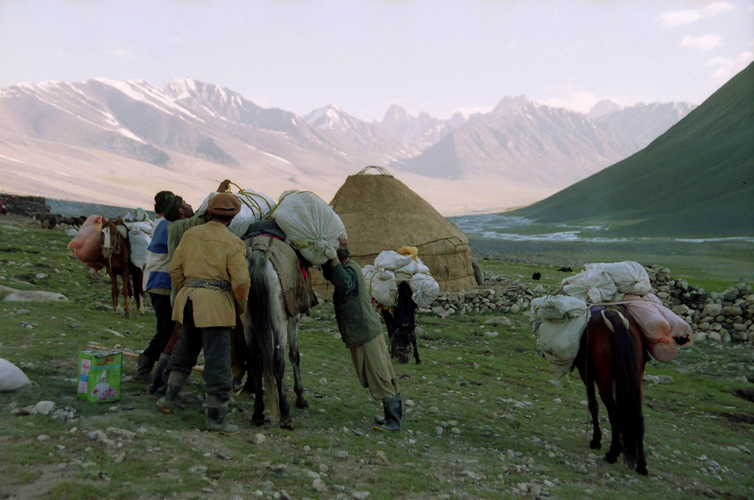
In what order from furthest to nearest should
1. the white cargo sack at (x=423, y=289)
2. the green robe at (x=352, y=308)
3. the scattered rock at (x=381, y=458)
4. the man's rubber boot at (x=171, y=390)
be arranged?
1. the white cargo sack at (x=423, y=289)
2. the green robe at (x=352, y=308)
3. the man's rubber boot at (x=171, y=390)
4. the scattered rock at (x=381, y=458)

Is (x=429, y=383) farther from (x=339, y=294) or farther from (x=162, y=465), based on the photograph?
(x=162, y=465)

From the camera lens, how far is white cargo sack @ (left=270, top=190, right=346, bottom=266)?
5.59 metres

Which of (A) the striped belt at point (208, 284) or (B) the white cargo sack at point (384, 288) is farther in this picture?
(B) the white cargo sack at point (384, 288)

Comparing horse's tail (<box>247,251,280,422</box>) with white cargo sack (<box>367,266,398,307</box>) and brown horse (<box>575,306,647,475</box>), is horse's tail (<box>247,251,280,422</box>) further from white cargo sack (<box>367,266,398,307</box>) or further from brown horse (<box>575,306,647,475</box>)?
white cargo sack (<box>367,266,398,307</box>)

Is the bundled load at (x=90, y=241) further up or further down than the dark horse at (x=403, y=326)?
further up

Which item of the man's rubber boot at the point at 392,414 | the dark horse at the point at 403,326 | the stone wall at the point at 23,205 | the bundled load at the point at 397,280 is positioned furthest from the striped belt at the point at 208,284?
the stone wall at the point at 23,205

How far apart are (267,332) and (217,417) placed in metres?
0.83

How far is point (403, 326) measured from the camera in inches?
388

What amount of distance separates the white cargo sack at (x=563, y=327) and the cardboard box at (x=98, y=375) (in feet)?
13.7

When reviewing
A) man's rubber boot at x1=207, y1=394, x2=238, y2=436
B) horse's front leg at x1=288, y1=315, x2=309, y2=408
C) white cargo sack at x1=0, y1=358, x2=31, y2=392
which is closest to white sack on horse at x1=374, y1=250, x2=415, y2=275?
horse's front leg at x1=288, y1=315, x2=309, y2=408

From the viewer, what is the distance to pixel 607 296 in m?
6.36

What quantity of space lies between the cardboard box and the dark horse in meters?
5.39

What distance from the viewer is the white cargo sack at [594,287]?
6.35 m

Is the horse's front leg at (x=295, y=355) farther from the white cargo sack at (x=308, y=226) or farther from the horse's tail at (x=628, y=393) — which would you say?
the horse's tail at (x=628, y=393)
